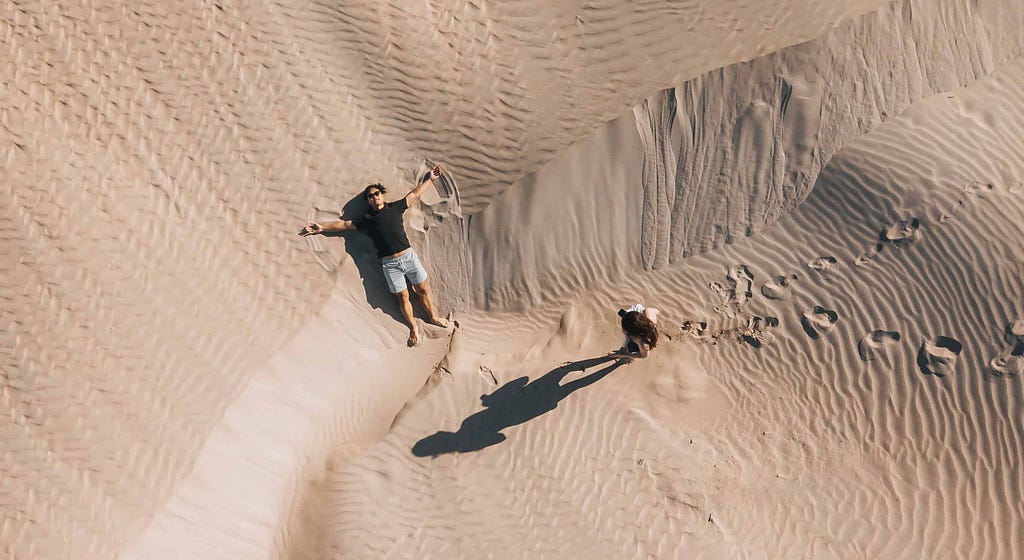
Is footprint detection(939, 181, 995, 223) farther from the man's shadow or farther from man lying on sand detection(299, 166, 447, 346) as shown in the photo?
man lying on sand detection(299, 166, 447, 346)

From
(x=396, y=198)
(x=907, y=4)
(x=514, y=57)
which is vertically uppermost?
(x=907, y=4)

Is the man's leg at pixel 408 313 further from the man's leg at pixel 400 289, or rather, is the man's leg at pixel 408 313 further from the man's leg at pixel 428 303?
the man's leg at pixel 428 303

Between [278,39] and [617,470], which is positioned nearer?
[617,470]

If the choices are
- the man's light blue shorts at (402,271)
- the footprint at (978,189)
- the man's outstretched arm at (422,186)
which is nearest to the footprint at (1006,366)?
the footprint at (978,189)

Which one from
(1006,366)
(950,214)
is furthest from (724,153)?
(1006,366)

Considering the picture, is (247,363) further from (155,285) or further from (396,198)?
(396,198)

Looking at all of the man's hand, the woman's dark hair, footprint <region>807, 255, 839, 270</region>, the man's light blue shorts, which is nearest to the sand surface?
footprint <region>807, 255, 839, 270</region>

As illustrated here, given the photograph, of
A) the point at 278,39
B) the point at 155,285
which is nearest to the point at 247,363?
the point at 155,285
